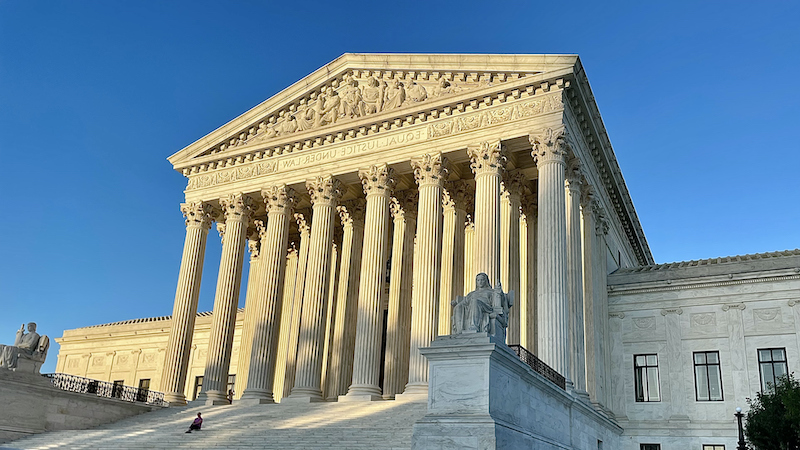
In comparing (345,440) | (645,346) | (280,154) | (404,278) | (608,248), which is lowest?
(345,440)

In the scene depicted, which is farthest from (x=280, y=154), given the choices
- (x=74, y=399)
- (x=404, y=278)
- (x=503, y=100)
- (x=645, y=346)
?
(x=645, y=346)

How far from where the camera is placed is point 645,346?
3281cm

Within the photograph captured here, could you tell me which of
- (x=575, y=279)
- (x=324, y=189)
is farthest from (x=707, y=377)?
(x=324, y=189)

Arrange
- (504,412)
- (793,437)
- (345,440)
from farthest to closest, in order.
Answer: (793,437) < (345,440) < (504,412)

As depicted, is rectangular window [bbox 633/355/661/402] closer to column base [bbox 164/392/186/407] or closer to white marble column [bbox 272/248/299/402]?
white marble column [bbox 272/248/299/402]

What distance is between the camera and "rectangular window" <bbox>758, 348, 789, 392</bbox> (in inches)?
1169

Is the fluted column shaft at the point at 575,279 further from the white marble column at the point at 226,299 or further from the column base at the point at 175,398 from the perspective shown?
the column base at the point at 175,398

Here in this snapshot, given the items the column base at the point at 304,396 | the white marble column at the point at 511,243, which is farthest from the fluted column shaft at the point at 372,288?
the white marble column at the point at 511,243

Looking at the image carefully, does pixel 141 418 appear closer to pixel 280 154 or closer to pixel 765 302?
pixel 280 154

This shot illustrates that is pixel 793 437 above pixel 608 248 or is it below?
below

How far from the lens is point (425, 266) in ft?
94.9

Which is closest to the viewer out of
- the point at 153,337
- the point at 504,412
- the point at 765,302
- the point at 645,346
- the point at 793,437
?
the point at 504,412

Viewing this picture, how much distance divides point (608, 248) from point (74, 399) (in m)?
27.0

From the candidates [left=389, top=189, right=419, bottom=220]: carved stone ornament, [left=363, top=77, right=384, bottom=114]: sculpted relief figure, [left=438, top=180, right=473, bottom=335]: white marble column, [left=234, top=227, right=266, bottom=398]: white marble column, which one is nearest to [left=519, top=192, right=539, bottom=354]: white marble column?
[left=438, top=180, right=473, bottom=335]: white marble column
